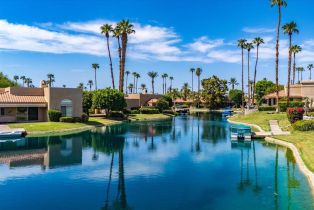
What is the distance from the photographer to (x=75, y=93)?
6175 centimetres

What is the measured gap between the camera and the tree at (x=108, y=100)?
70.3m

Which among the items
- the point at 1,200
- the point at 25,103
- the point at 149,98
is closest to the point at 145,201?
the point at 1,200

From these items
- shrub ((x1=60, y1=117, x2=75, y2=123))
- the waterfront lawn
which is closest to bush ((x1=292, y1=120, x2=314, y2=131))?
the waterfront lawn

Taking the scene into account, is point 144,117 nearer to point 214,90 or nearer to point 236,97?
point 214,90

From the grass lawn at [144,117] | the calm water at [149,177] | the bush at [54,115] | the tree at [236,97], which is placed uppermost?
the tree at [236,97]

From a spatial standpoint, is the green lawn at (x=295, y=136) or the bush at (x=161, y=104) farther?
the bush at (x=161, y=104)

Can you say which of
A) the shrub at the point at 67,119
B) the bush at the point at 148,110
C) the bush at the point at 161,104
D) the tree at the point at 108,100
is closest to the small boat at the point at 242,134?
the shrub at the point at 67,119

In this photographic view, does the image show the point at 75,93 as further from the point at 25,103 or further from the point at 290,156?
the point at 290,156

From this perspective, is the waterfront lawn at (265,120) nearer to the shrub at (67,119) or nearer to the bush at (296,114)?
the bush at (296,114)

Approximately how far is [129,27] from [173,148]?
179 ft

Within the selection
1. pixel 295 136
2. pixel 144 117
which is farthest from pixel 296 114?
pixel 144 117

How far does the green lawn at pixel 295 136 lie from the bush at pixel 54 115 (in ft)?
110

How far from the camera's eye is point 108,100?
7031 centimetres

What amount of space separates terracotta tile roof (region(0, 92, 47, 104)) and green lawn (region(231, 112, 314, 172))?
3807 cm
